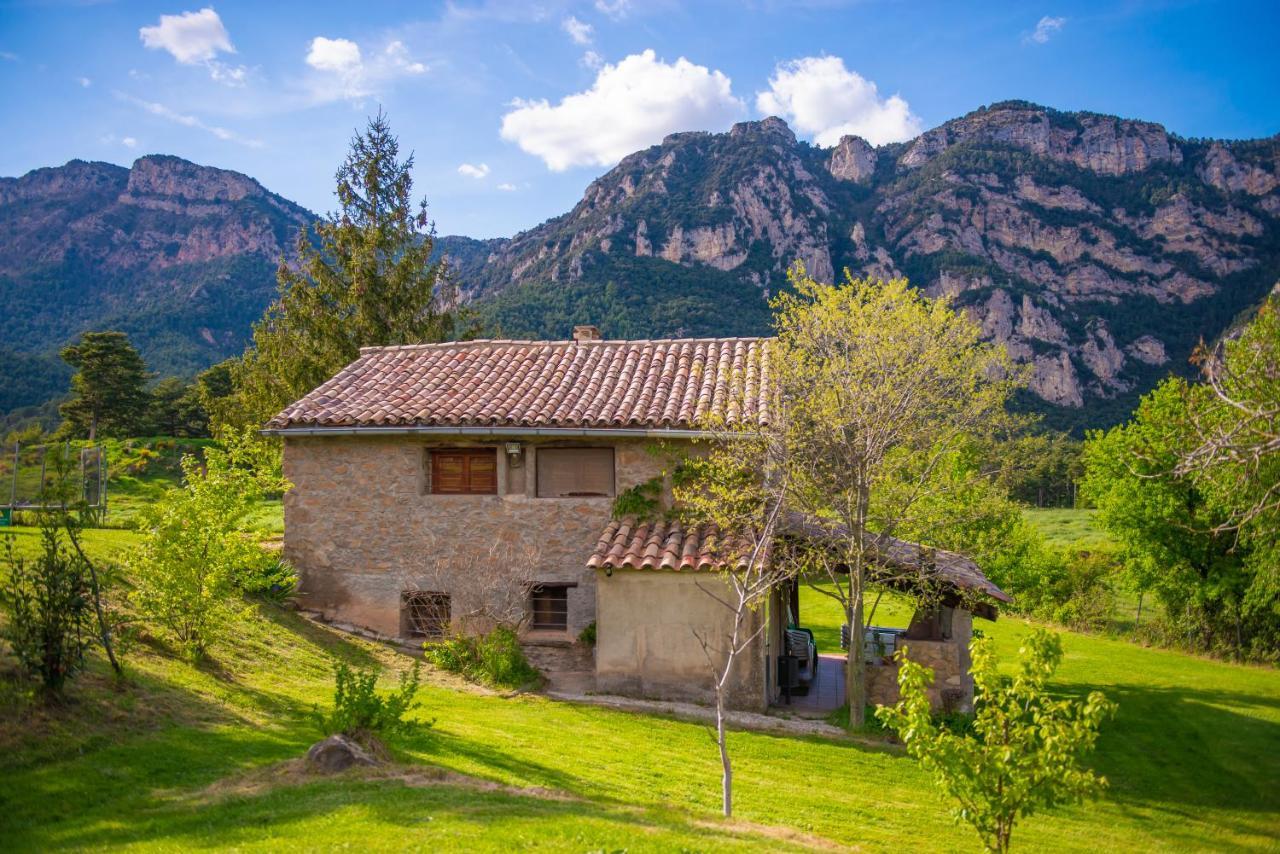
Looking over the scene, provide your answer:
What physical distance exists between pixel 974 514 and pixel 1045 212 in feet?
386

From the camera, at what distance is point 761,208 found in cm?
10800

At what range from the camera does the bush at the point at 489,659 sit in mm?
13500

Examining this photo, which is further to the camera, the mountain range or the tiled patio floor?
the mountain range

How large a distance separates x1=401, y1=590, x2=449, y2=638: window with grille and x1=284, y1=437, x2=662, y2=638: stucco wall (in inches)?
6.4

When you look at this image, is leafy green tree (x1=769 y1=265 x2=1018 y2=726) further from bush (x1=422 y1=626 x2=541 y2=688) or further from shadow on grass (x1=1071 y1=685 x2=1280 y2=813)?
bush (x1=422 y1=626 x2=541 y2=688)

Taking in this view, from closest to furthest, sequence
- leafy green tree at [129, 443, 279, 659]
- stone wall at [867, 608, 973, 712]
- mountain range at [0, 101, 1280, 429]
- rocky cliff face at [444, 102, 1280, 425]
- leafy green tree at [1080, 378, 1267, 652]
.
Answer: leafy green tree at [129, 443, 279, 659] → stone wall at [867, 608, 973, 712] → leafy green tree at [1080, 378, 1267, 652] → mountain range at [0, 101, 1280, 429] → rocky cliff face at [444, 102, 1280, 425]

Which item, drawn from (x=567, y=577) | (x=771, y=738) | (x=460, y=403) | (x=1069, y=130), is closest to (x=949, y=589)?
(x=771, y=738)

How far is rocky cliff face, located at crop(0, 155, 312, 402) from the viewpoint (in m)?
82.9

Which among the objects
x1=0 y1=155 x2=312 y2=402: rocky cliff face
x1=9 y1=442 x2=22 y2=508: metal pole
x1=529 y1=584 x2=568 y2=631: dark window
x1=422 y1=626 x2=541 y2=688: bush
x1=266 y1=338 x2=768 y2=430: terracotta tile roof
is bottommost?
x1=422 y1=626 x2=541 y2=688: bush

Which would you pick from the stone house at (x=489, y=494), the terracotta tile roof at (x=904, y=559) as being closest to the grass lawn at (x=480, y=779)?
the stone house at (x=489, y=494)

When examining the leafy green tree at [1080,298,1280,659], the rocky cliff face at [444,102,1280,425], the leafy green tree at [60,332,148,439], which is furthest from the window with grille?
the rocky cliff face at [444,102,1280,425]

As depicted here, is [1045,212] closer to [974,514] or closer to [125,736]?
[974,514]

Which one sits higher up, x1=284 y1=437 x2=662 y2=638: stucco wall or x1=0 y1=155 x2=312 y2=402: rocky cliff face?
x1=0 y1=155 x2=312 y2=402: rocky cliff face

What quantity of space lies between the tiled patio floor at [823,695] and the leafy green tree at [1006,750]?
→ 24.0 feet
